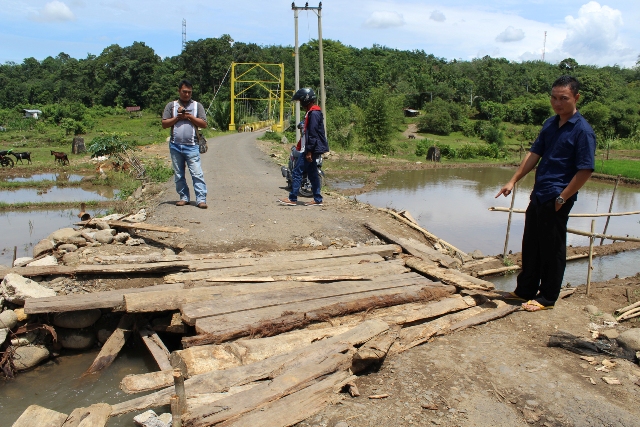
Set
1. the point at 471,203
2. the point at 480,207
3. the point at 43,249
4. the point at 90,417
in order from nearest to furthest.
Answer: the point at 90,417
the point at 43,249
the point at 480,207
the point at 471,203

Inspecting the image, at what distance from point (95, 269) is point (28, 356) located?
980mm

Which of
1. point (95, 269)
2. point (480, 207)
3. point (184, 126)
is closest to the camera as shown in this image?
point (95, 269)

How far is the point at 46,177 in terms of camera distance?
54.9 feet

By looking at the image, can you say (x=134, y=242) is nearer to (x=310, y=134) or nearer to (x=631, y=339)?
(x=310, y=134)

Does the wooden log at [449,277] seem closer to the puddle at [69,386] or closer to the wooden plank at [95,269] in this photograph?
the wooden plank at [95,269]

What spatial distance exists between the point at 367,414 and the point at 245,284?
2112 mm

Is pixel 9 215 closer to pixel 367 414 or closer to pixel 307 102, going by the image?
pixel 307 102

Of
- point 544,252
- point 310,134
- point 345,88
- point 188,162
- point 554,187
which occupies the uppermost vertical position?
point 345,88

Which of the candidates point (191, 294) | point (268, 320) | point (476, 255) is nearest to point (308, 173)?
point (476, 255)

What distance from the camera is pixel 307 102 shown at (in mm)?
7816

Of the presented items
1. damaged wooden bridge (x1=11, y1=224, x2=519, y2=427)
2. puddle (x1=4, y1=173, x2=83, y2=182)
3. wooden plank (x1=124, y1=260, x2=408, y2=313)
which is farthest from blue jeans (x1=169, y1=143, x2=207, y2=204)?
puddle (x1=4, y1=173, x2=83, y2=182)

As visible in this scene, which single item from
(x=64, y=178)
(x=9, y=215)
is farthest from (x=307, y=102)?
(x=64, y=178)

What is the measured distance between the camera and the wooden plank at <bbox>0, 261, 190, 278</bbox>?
4.76 m

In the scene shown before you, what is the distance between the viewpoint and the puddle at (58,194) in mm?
13061
